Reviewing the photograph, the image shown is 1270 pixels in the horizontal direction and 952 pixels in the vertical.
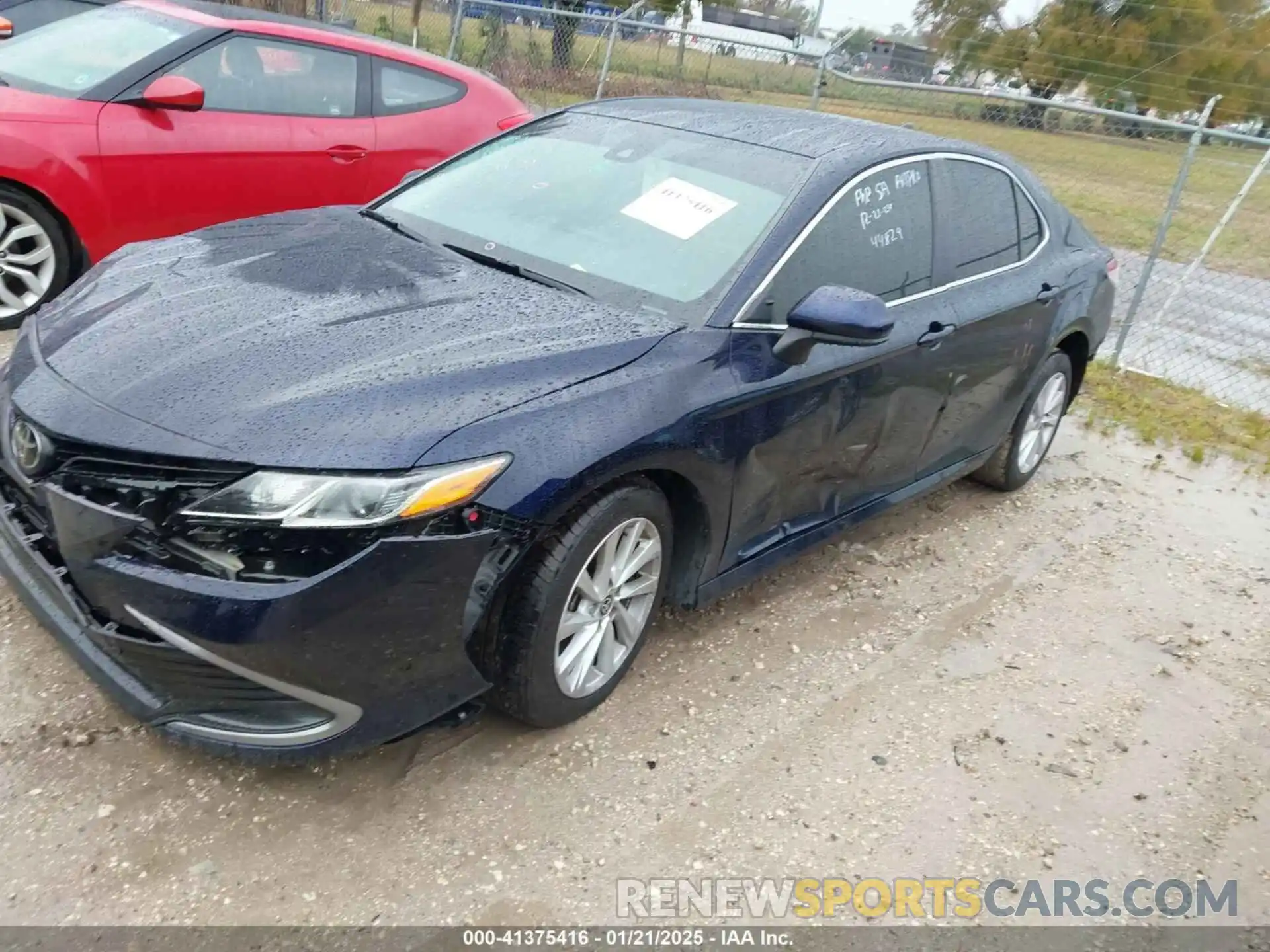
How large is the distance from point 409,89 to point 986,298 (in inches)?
142

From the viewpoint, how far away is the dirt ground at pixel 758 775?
8.02 feet

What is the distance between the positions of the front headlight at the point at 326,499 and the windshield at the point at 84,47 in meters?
3.71

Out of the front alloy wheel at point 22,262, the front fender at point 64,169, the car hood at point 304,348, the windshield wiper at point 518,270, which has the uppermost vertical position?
the windshield wiper at point 518,270

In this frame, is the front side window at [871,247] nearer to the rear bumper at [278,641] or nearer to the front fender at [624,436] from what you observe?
the front fender at [624,436]

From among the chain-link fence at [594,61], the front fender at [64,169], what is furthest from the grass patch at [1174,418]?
the chain-link fence at [594,61]

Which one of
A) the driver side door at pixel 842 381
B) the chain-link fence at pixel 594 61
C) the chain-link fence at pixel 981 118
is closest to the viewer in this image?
the driver side door at pixel 842 381

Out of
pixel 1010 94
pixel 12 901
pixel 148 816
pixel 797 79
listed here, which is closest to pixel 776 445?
pixel 148 816

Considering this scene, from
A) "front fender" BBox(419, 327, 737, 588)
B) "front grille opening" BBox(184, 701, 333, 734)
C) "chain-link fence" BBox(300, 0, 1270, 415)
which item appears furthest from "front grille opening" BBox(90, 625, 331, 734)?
"chain-link fence" BBox(300, 0, 1270, 415)

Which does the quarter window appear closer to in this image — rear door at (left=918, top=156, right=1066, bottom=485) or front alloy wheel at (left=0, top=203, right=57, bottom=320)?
rear door at (left=918, top=156, right=1066, bottom=485)

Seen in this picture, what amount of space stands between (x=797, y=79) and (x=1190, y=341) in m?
6.32

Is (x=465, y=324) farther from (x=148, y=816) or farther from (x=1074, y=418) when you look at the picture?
(x=1074, y=418)

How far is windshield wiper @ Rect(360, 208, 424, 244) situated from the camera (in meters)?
3.57

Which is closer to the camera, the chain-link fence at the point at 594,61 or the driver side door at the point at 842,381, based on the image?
the driver side door at the point at 842,381

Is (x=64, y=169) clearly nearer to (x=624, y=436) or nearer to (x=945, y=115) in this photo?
(x=624, y=436)
